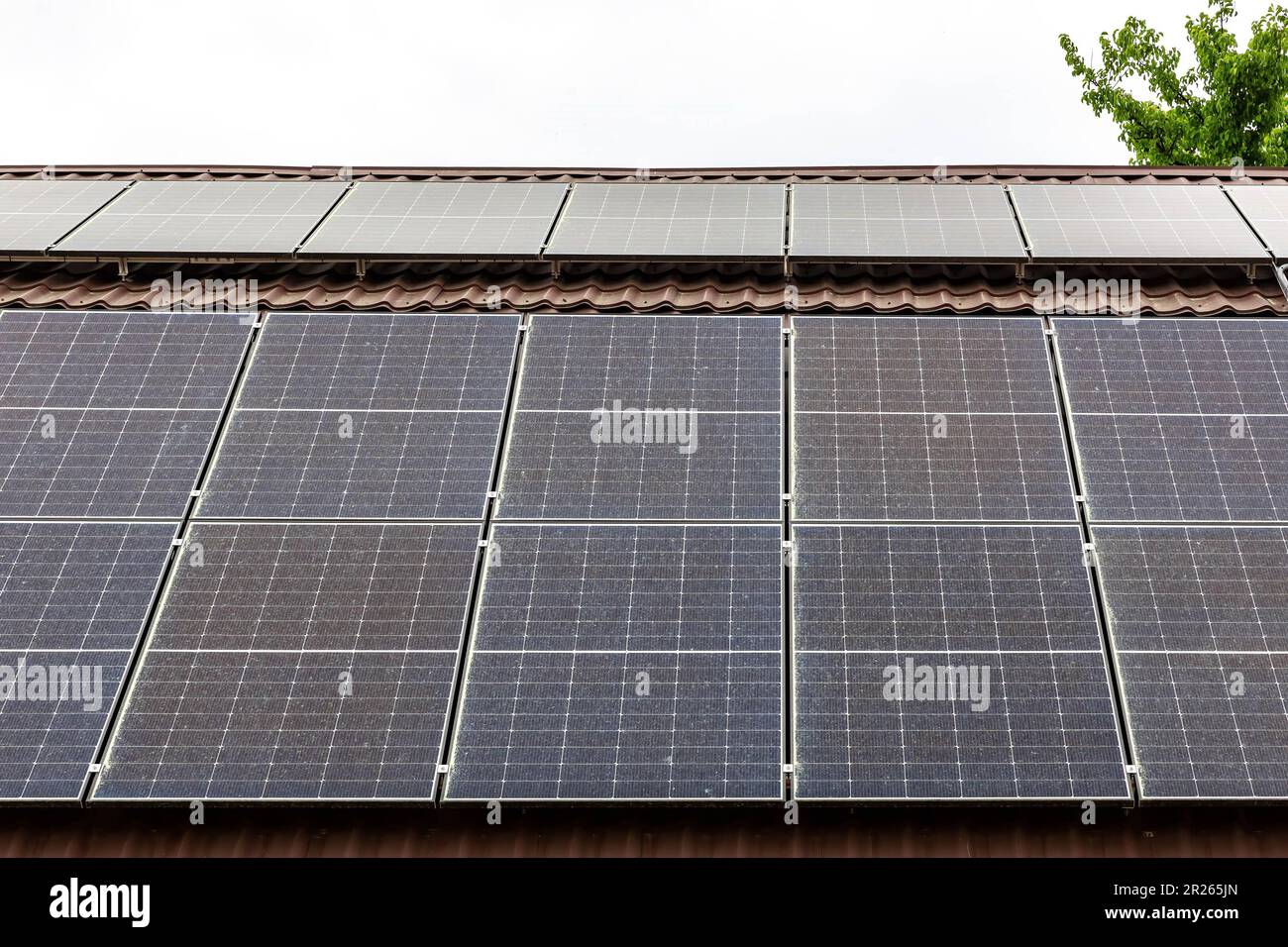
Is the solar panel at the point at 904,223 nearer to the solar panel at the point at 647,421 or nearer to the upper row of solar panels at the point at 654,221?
the upper row of solar panels at the point at 654,221

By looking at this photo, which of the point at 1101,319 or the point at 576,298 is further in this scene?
the point at 576,298

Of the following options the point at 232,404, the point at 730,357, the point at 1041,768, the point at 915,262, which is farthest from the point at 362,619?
the point at 915,262

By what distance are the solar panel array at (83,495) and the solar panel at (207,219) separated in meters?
1.51

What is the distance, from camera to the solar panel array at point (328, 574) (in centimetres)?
708

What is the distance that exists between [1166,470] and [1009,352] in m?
1.55

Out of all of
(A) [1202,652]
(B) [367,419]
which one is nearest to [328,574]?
(B) [367,419]

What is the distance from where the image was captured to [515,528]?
8.18m

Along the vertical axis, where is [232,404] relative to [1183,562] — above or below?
above

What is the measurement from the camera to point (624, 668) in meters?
7.38

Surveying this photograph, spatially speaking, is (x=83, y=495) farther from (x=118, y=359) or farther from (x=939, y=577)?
(x=939, y=577)

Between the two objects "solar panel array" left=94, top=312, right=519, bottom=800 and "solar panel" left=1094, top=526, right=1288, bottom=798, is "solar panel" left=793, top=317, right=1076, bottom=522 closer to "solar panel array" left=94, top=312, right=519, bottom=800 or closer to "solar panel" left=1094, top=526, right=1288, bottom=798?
"solar panel" left=1094, top=526, right=1288, bottom=798

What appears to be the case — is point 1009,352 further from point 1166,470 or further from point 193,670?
point 193,670

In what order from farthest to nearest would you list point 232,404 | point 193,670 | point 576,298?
1. point 576,298
2. point 232,404
3. point 193,670

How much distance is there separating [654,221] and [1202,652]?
651 centimetres
